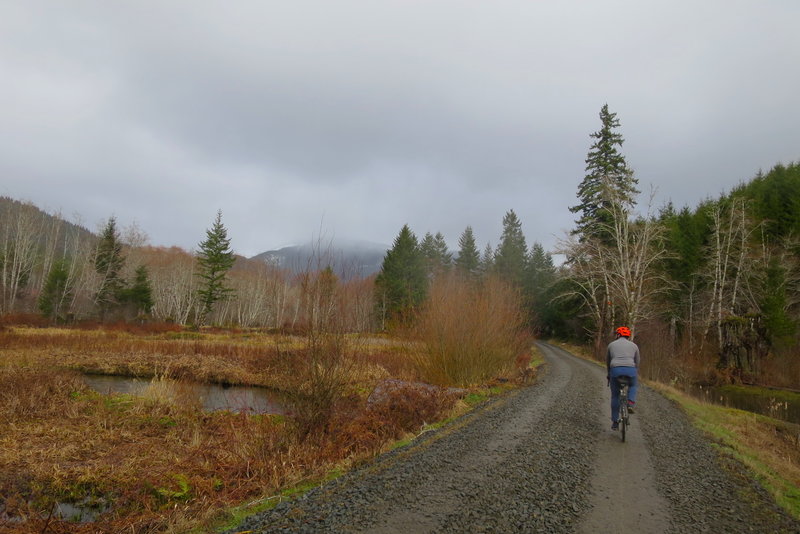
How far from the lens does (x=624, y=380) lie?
775 cm

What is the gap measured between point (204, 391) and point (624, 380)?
13808mm

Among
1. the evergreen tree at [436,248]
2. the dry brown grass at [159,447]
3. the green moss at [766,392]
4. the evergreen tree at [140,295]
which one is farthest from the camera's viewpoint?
the evergreen tree at [436,248]

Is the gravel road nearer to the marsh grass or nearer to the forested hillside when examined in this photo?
the marsh grass

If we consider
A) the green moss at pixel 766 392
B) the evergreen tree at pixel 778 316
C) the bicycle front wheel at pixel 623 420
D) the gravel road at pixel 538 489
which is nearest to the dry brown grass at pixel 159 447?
the gravel road at pixel 538 489

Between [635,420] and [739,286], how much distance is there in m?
28.1

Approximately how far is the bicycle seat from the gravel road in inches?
40.2

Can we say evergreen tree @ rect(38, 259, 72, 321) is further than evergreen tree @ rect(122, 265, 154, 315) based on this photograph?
No

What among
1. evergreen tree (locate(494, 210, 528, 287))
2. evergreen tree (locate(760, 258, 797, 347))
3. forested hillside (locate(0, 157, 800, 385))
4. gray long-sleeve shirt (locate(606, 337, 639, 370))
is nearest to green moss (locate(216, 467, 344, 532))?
forested hillside (locate(0, 157, 800, 385))

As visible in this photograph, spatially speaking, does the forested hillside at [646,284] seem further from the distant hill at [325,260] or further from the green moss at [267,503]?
the green moss at [267,503]

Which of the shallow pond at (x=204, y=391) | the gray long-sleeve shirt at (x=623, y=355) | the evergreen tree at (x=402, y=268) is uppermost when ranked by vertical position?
the evergreen tree at (x=402, y=268)

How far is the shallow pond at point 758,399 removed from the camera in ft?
56.3

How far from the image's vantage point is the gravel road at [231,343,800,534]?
13.4 ft

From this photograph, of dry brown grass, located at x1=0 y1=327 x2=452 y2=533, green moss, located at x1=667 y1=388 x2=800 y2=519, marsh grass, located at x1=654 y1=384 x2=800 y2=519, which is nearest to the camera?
dry brown grass, located at x1=0 y1=327 x2=452 y2=533

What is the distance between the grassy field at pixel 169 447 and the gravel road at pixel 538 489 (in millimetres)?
863
